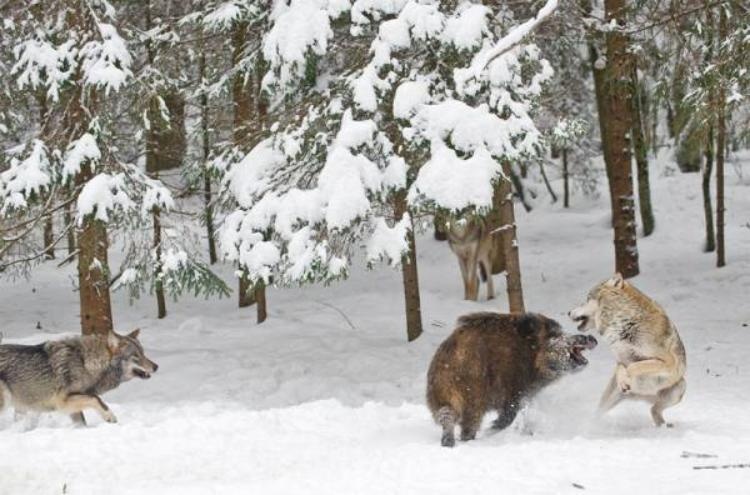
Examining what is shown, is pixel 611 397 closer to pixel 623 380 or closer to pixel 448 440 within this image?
pixel 623 380

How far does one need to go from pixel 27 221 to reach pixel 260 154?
3565mm

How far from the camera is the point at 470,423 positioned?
7371 millimetres

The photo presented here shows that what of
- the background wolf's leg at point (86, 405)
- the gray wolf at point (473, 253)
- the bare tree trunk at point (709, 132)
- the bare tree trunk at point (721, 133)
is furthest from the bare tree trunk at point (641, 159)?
the background wolf's leg at point (86, 405)

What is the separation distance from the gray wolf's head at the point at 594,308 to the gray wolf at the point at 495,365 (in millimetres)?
409

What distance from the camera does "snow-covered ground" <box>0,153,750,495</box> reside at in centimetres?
598

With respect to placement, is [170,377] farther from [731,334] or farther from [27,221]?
[731,334]

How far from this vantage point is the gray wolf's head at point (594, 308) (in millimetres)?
8078

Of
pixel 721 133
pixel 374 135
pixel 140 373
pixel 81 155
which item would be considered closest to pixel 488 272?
pixel 721 133

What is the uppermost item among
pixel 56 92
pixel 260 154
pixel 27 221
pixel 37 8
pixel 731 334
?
pixel 37 8

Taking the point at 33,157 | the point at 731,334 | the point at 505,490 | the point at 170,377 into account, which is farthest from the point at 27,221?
the point at 731,334

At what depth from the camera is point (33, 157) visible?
1173cm

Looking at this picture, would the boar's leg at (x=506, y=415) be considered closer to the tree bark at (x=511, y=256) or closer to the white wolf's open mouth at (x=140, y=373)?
the tree bark at (x=511, y=256)

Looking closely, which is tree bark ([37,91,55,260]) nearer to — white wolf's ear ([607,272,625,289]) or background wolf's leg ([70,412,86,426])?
background wolf's leg ([70,412,86,426])

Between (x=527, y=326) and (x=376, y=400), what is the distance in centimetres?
401
